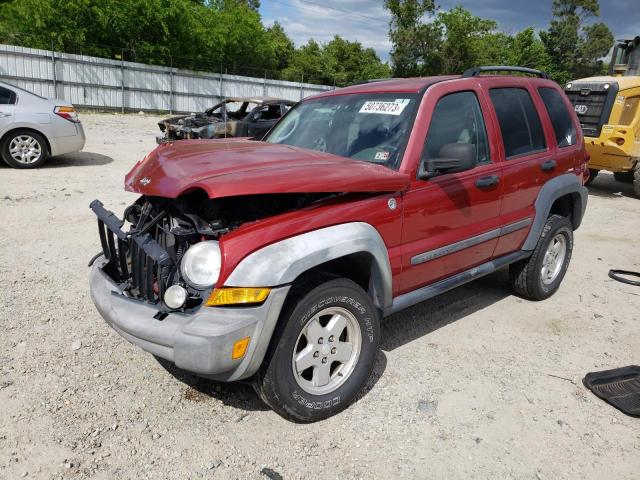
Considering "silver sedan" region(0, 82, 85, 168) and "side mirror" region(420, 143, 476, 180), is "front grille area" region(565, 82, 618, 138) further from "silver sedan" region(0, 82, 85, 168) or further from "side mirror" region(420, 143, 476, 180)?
"silver sedan" region(0, 82, 85, 168)

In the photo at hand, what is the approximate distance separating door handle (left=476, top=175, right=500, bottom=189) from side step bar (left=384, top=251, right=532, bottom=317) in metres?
0.63

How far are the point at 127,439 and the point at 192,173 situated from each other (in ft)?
4.78

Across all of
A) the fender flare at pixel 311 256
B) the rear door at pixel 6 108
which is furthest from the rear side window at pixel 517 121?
the rear door at pixel 6 108

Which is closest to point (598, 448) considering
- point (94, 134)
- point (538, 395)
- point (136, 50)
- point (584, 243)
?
point (538, 395)

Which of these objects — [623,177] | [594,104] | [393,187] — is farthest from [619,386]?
[623,177]

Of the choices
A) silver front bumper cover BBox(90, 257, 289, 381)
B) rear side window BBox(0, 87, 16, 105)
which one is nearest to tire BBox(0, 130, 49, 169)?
rear side window BBox(0, 87, 16, 105)

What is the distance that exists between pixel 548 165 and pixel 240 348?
10.4 ft

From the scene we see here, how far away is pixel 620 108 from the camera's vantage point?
9.88m

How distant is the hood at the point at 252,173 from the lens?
2547 mm

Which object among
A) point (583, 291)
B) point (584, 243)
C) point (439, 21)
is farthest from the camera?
point (439, 21)

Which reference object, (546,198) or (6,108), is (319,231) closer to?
(546,198)

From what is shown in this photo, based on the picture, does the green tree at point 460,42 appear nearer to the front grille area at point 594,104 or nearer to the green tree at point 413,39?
the green tree at point 413,39

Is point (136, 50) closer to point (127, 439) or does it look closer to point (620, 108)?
point (620, 108)

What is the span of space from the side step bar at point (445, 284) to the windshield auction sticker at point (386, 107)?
3.99ft
